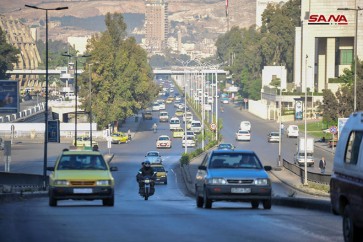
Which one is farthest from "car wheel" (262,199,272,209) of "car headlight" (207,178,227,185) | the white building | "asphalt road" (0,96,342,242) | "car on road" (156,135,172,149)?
the white building

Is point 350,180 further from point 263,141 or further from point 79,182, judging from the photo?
point 263,141

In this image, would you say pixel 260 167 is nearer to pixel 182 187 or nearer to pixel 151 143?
pixel 182 187

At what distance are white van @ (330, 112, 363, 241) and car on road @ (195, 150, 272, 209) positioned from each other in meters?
9.56

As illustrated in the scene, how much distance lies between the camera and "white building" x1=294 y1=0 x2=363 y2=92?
14062 cm

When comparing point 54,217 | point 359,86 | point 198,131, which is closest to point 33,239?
point 54,217

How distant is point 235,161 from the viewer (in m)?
30.1

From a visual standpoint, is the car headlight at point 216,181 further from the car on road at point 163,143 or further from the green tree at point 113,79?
the green tree at point 113,79

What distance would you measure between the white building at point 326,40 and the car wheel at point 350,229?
119 metres

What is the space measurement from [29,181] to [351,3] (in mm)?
85791

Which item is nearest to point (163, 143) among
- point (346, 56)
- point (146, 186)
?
point (346, 56)

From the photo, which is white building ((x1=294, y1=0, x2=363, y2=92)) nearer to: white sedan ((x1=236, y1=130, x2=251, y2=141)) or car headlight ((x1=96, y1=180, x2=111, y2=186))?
white sedan ((x1=236, y1=130, x2=251, y2=141))

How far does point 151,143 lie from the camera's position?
124m

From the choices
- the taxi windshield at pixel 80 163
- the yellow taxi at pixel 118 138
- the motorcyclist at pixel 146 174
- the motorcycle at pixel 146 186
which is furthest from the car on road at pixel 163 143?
the taxi windshield at pixel 80 163

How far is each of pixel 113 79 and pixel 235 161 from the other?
358 ft
